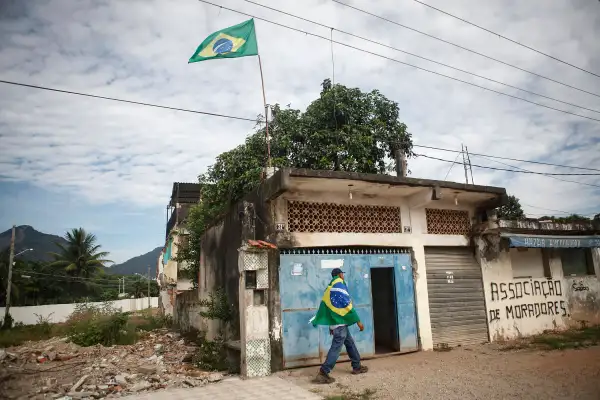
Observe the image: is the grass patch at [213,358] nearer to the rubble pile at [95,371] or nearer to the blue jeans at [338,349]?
the rubble pile at [95,371]

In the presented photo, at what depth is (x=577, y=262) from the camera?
12.4 metres

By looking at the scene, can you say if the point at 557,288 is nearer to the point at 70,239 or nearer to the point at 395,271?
the point at 395,271

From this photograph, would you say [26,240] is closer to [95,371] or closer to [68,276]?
[68,276]

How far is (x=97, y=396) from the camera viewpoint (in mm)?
6031

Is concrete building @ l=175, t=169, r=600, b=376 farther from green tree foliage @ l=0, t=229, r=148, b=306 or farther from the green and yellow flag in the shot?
green tree foliage @ l=0, t=229, r=148, b=306

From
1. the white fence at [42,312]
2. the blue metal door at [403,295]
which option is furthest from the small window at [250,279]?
the white fence at [42,312]

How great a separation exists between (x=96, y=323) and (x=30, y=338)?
583 centimetres

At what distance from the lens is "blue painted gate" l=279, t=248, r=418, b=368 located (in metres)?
7.23

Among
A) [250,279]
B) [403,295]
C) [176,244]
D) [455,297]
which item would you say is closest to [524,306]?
[455,297]

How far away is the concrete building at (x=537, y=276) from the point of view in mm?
9867

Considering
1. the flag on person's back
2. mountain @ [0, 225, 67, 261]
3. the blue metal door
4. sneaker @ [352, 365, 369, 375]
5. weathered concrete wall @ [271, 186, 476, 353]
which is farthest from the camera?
mountain @ [0, 225, 67, 261]

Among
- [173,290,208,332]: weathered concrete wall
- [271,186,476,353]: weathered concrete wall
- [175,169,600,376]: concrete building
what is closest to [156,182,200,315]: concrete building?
[173,290,208,332]: weathered concrete wall

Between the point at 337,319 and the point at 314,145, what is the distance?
10185mm

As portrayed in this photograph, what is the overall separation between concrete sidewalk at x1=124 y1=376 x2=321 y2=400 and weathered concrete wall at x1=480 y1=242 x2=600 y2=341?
619 cm
